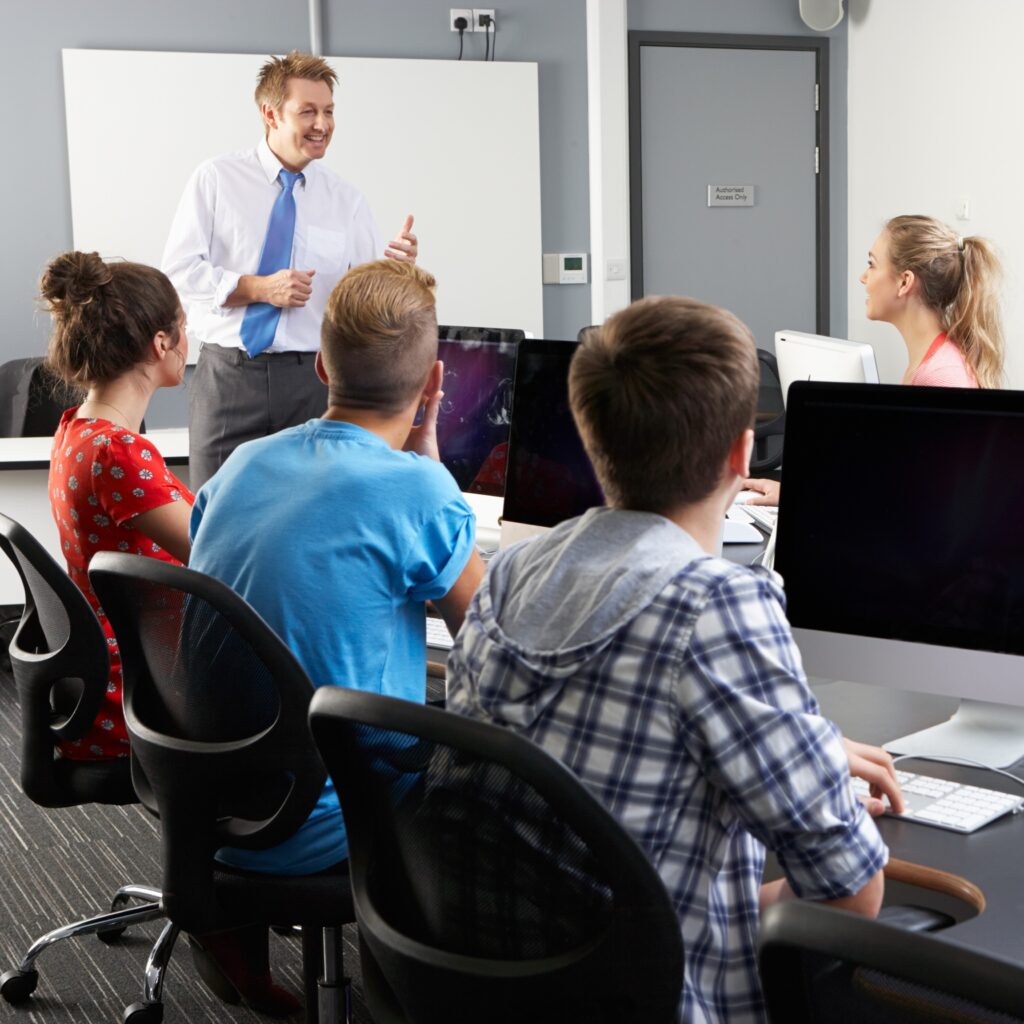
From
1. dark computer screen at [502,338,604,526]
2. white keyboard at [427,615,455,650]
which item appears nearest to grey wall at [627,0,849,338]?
dark computer screen at [502,338,604,526]

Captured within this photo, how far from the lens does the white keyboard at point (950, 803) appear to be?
1.46 metres

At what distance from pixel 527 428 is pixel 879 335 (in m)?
4.59

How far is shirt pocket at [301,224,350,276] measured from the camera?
394 cm

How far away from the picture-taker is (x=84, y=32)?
567 centimetres

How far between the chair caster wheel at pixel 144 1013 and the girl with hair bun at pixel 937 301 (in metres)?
1.63

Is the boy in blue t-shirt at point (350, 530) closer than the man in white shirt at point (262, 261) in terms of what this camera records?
Yes

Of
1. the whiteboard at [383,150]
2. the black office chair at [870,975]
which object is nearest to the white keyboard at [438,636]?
the black office chair at [870,975]

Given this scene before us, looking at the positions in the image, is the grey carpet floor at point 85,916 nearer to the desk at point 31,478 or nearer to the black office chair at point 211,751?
the black office chair at point 211,751

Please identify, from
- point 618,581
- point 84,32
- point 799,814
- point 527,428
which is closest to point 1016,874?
point 799,814

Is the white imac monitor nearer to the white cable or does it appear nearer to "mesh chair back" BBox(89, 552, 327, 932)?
the white cable

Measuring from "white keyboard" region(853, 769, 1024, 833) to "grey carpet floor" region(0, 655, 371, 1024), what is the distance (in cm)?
120

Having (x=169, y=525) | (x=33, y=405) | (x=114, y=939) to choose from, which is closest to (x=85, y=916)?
(x=114, y=939)

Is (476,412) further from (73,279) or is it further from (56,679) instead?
(56,679)

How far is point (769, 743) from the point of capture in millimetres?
1061
